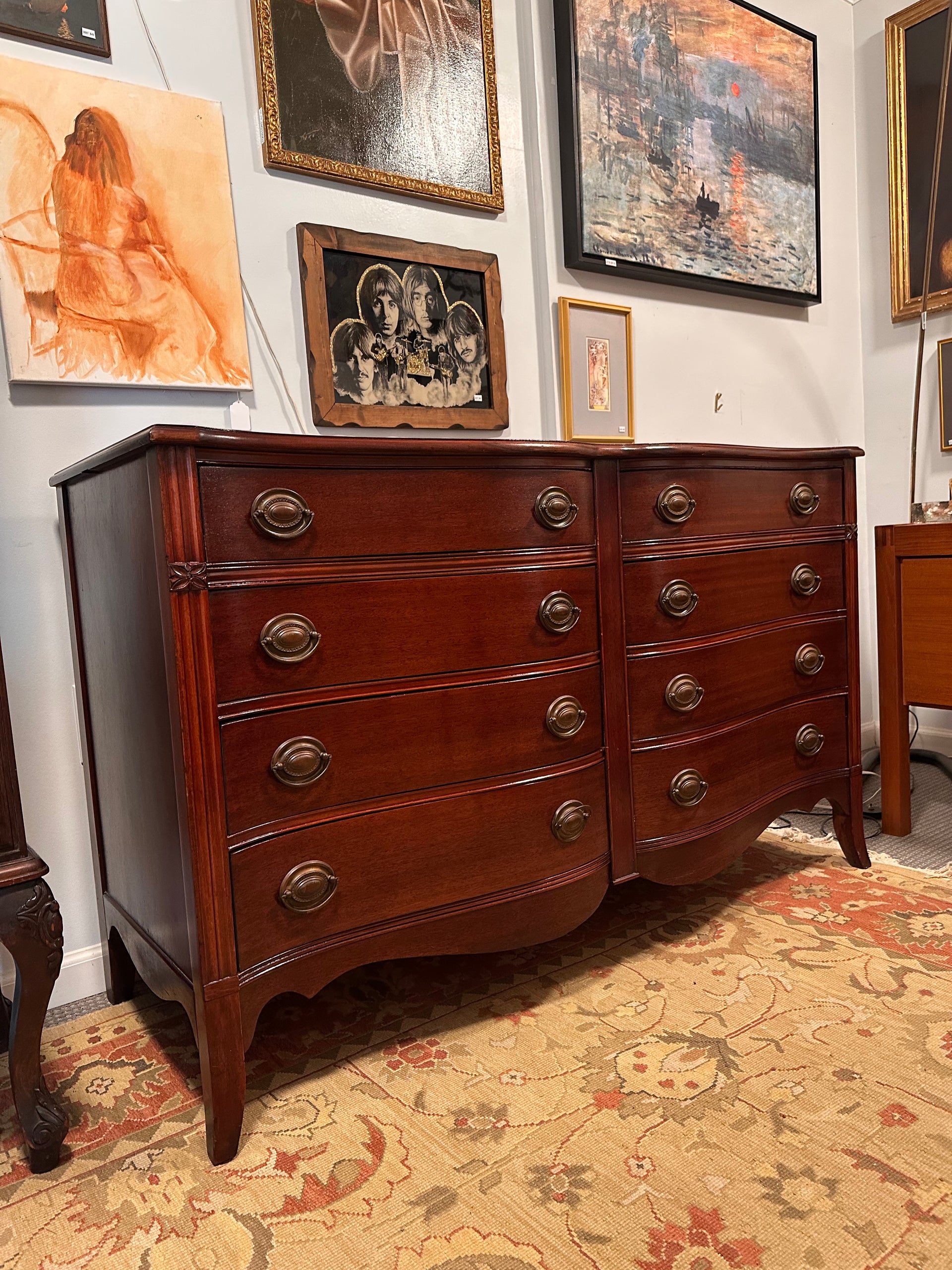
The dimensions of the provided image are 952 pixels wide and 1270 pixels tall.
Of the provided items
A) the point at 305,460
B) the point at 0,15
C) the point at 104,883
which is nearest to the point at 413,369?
the point at 305,460

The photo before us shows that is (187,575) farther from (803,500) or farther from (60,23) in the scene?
(803,500)

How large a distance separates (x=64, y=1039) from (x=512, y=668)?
123 cm

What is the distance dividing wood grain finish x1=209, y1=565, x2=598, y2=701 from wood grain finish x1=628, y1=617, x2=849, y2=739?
209 mm

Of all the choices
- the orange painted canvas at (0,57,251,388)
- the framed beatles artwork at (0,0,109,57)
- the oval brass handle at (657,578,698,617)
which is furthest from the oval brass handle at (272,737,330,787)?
the framed beatles artwork at (0,0,109,57)

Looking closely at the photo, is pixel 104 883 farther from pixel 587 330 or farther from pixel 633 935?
pixel 587 330

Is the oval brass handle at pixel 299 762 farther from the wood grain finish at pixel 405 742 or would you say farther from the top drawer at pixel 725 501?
the top drawer at pixel 725 501

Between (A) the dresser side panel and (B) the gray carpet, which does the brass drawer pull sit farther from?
(B) the gray carpet

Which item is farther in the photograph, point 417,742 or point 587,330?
point 587,330

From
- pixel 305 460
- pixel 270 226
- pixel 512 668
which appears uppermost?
pixel 270 226

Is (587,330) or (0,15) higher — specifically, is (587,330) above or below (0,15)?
below

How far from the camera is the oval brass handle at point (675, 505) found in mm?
1922

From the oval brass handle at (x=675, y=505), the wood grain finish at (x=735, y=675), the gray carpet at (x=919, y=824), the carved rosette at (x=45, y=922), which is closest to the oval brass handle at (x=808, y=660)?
the wood grain finish at (x=735, y=675)

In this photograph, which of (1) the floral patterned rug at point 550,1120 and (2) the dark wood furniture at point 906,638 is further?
(2) the dark wood furniture at point 906,638

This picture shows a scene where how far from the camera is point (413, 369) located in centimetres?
234
